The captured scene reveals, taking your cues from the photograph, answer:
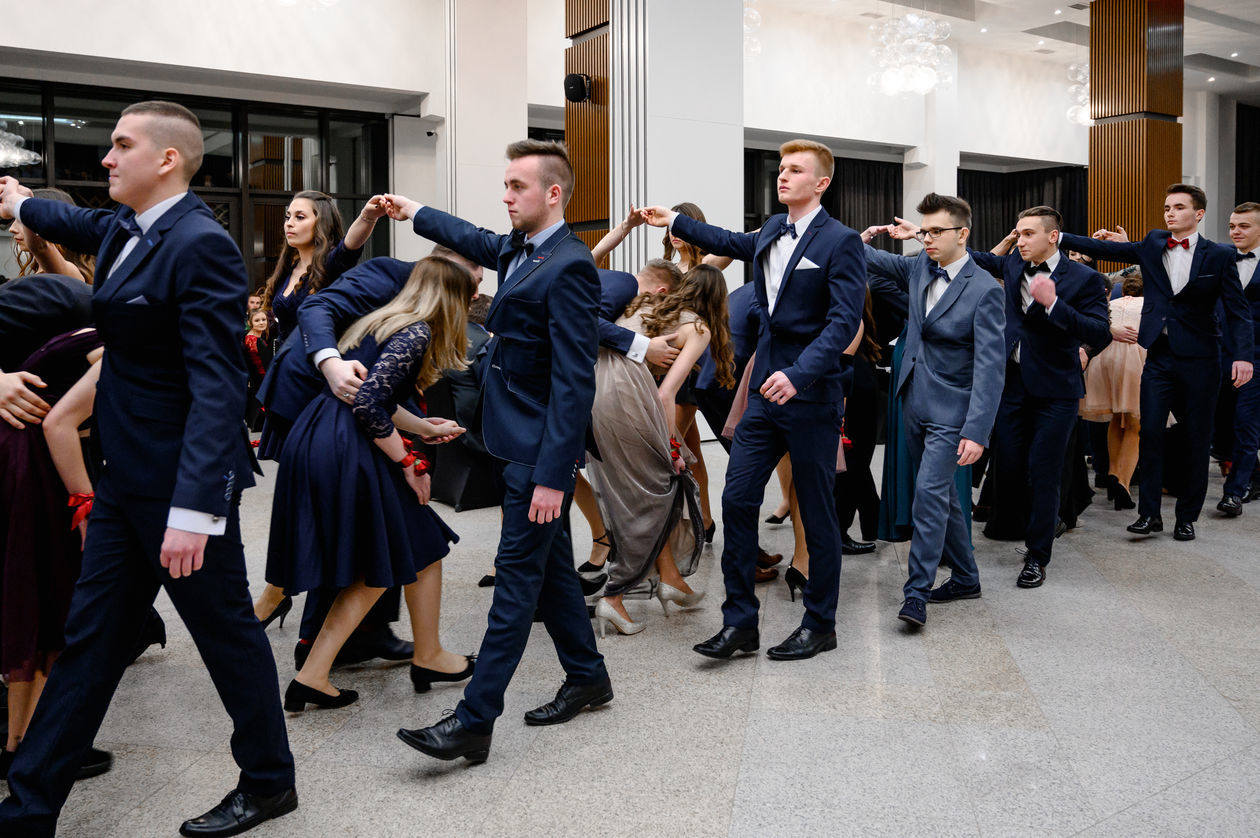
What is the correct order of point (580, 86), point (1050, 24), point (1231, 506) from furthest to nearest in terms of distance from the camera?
point (1050, 24)
point (580, 86)
point (1231, 506)

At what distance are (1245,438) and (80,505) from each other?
20.5 feet

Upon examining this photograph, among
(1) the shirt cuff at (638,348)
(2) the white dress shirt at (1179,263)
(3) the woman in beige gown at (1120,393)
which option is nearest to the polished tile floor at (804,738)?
(1) the shirt cuff at (638,348)

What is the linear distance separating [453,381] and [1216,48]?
13.5 meters

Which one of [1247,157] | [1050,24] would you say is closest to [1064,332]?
[1050,24]

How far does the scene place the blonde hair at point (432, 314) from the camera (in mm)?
2951

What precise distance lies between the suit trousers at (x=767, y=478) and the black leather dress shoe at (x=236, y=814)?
156 centimetres

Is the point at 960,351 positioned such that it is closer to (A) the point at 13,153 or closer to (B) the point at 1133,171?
(B) the point at 1133,171

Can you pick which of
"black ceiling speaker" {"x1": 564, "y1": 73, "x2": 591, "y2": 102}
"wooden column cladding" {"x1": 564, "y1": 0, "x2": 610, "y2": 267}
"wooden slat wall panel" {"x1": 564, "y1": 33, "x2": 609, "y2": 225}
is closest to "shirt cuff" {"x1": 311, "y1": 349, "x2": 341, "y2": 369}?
"wooden column cladding" {"x1": 564, "y1": 0, "x2": 610, "y2": 267}

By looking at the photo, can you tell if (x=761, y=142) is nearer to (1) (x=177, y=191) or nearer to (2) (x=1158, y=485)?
(2) (x=1158, y=485)

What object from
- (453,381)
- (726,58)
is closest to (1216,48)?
(726,58)

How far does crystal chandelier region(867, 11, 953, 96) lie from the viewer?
10328 mm

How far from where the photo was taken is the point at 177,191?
2.15m

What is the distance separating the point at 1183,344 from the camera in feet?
→ 17.4

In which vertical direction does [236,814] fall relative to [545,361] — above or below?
below
